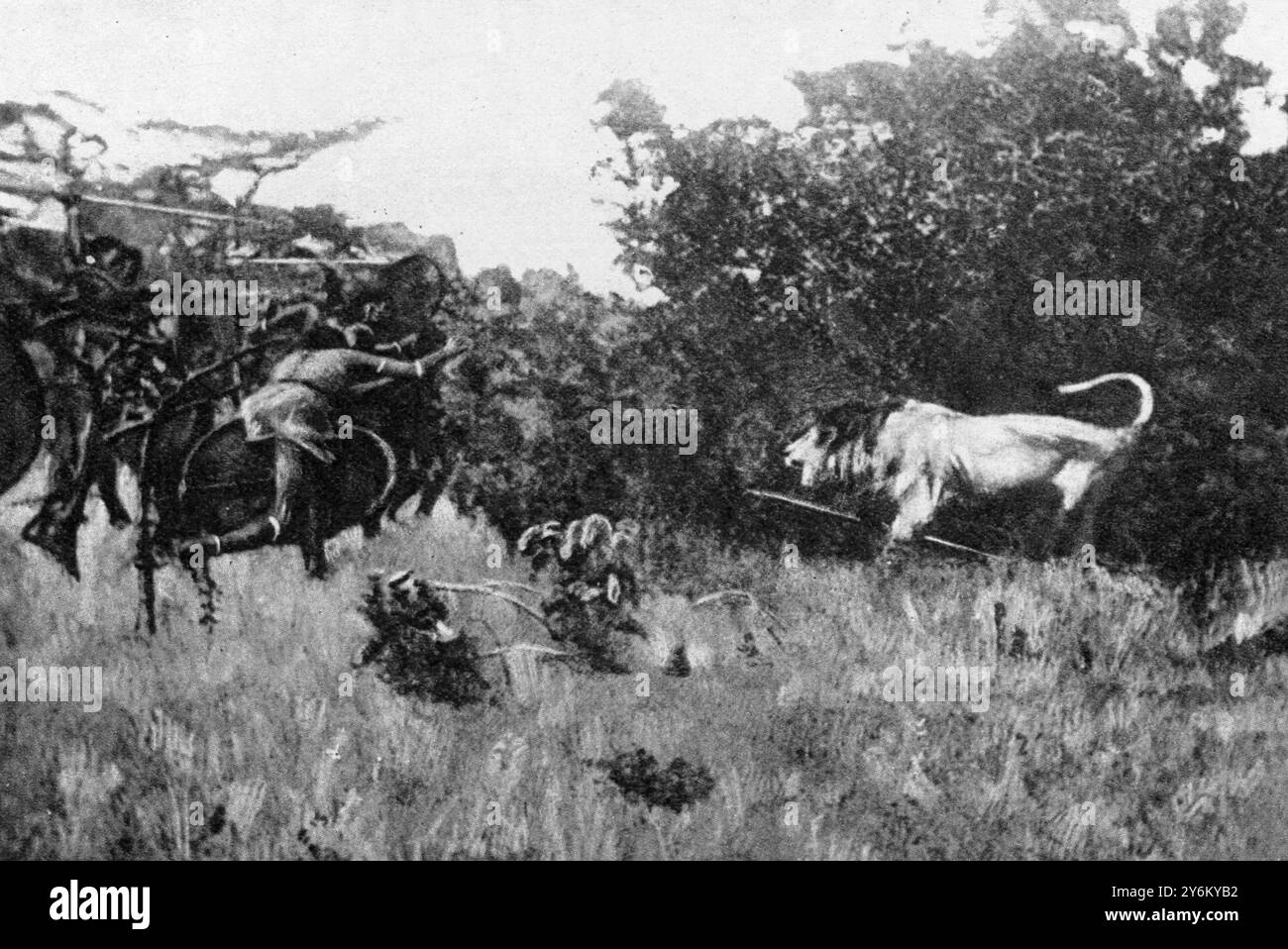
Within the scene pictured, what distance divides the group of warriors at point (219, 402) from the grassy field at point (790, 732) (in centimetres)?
34

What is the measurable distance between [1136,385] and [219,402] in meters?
3.60

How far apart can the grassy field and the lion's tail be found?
0.63m

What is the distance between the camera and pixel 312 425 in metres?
5.18

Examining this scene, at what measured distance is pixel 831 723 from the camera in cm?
506

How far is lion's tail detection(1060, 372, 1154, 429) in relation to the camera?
509 centimetres

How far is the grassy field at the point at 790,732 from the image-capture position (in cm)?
506

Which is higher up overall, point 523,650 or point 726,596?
point 726,596

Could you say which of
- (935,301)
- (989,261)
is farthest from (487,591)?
(989,261)

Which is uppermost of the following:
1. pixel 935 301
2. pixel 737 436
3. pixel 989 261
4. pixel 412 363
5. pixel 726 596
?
pixel 989 261

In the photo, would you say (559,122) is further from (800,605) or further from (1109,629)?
(1109,629)

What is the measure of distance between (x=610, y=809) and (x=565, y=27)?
3021mm

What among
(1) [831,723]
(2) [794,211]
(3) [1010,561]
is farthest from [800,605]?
(2) [794,211]

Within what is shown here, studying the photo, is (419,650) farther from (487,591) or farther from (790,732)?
(790,732)

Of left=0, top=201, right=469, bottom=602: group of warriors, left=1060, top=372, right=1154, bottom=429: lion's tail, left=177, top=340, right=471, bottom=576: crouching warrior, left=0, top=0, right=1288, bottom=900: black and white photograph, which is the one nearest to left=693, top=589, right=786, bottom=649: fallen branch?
left=0, top=0, right=1288, bottom=900: black and white photograph
